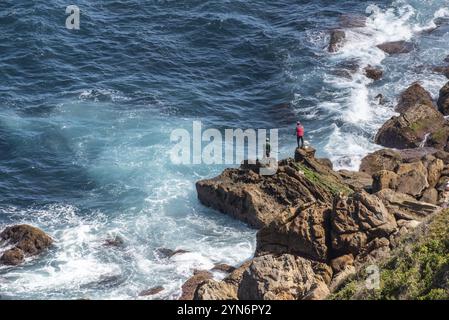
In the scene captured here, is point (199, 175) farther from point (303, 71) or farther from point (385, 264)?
point (385, 264)

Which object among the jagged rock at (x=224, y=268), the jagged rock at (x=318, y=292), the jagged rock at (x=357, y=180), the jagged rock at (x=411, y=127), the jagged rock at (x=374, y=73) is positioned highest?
the jagged rock at (x=374, y=73)

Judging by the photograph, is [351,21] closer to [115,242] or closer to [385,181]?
[385,181]

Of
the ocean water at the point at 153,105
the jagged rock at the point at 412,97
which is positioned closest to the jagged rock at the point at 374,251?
the ocean water at the point at 153,105

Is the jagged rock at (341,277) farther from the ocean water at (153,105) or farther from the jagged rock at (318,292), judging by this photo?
the ocean water at (153,105)

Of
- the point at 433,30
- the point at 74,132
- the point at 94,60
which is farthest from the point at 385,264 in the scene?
the point at 433,30

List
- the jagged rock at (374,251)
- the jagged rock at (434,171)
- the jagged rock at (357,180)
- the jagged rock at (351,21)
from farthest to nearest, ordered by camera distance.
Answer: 1. the jagged rock at (351,21)
2. the jagged rock at (357,180)
3. the jagged rock at (434,171)
4. the jagged rock at (374,251)
